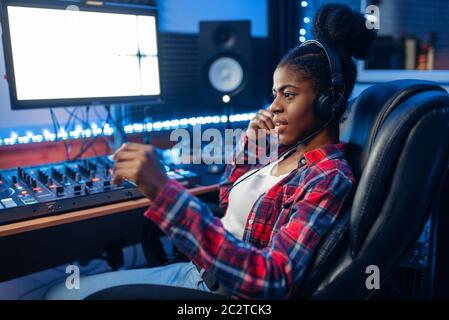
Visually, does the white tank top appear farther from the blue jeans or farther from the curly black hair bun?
the curly black hair bun

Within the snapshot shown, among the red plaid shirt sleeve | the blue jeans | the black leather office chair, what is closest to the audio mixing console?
the blue jeans

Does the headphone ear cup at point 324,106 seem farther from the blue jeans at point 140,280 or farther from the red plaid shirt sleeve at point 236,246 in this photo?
the blue jeans at point 140,280

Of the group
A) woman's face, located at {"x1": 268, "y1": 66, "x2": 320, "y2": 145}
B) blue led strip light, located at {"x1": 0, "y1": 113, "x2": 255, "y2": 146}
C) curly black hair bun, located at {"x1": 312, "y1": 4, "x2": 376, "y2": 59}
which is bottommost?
blue led strip light, located at {"x1": 0, "y1": 113, "x2": 255, "y2": 146}

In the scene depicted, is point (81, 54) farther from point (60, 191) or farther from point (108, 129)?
point (60, 191)

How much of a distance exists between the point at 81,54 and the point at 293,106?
87 cm

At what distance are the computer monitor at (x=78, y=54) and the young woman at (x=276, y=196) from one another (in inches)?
21.7

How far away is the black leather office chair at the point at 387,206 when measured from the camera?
817 millimetres

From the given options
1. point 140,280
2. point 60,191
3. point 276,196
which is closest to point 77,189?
point 60,191

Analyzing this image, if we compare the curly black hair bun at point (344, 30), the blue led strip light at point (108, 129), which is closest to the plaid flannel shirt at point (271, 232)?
the curly black hair bun at point (344, 30)

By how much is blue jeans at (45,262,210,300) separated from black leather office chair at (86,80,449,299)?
0.29 m

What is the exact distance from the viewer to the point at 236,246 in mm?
787

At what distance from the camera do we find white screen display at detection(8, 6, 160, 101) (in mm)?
1351

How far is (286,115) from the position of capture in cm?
104
